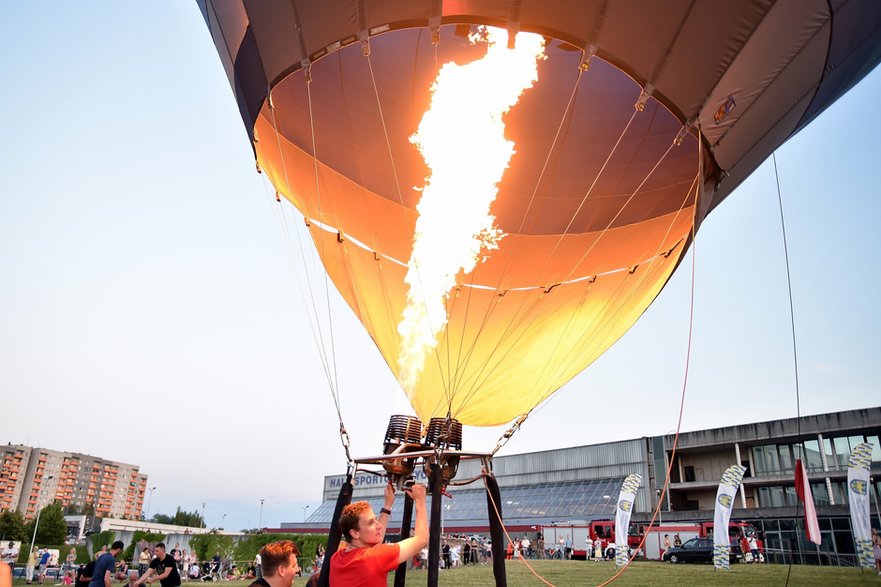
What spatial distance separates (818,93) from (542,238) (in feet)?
11.0

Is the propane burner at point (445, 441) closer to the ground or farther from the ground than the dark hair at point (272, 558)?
farther from the ground

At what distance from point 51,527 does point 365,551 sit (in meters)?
80.0

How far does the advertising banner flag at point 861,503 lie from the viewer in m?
13.8

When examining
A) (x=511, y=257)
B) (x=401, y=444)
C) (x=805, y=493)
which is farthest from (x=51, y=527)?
(x=805, y=493)

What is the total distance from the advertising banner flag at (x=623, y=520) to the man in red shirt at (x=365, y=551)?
14.5 meters

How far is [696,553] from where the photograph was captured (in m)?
19.7

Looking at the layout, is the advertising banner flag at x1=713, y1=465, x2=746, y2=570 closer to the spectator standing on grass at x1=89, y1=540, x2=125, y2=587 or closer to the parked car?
the parked car

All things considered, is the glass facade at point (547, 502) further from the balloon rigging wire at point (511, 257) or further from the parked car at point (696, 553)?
the balloon rigging wire at point (511, 257)

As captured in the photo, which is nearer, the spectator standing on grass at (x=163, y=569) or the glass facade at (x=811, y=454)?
the spectator standing on grass at (x=163, y=569)

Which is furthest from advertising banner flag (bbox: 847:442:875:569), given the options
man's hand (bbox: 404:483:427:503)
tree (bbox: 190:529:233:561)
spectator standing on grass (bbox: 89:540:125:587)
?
tree (bbox: 190:529:233:561)

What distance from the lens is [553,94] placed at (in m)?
6.79

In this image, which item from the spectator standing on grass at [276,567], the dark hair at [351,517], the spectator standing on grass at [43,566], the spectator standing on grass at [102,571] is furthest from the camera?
the spectator standing on grass at [43,566]

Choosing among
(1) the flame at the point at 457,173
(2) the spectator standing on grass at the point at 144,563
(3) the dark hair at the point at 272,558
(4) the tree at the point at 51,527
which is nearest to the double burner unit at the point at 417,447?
(3) the dark hair at the point at 272,558

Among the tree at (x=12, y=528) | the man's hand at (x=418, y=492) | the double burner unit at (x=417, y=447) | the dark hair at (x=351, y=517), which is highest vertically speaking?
the double burner unit at (x=417, y=447)
